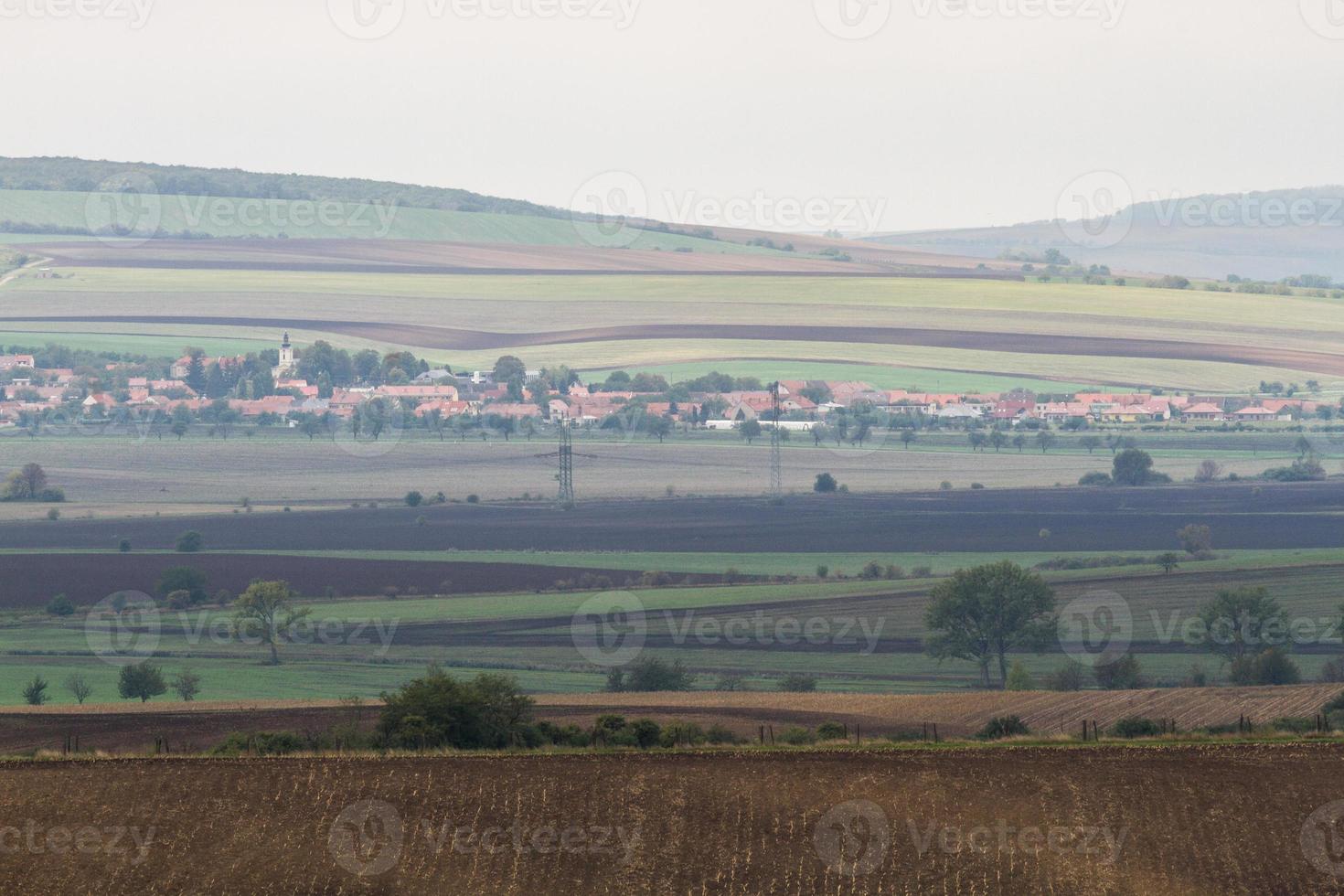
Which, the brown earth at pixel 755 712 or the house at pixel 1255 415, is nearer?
the brown earth at pixel 755 712

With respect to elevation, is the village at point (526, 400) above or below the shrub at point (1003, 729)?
above

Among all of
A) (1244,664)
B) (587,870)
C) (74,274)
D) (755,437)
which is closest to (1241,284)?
(755,437)

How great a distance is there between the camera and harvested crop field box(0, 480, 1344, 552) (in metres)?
80.2

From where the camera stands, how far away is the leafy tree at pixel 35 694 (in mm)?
48281

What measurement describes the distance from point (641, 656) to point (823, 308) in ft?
369

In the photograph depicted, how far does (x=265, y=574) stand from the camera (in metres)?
71.6

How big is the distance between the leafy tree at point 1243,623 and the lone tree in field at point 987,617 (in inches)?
203

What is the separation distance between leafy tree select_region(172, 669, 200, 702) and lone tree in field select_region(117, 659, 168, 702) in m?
0.49

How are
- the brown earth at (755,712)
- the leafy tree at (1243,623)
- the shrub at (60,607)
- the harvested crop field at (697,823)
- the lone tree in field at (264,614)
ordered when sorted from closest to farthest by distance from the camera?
the harvested crop field at (697,823) < the brown earth at (755,712) < the leafy tree at (1243,623) < the lone tree in field at (264,614) < the shrub at (60,607)

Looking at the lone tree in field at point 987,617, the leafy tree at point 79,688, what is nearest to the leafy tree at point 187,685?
the leafy tree at point 79,688

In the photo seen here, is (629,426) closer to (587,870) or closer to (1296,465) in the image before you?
(1296,465)

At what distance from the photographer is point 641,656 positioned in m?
54.6

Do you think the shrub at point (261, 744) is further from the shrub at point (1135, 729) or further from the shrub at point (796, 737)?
the shrub at point (1135, 729)

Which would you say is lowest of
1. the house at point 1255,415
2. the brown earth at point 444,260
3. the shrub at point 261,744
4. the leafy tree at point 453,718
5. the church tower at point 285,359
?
the shrub at point 261,744
